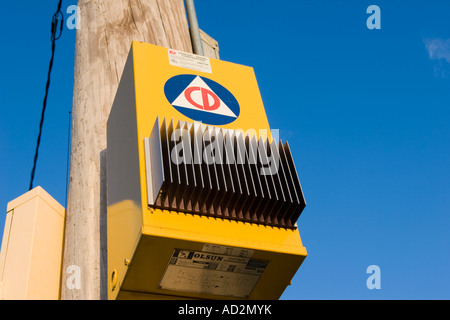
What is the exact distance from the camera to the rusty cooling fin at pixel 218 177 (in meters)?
1.66

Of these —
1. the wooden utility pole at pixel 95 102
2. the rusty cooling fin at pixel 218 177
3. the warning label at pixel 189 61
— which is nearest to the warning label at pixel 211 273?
the rusty cooling fin at pixel 218 177

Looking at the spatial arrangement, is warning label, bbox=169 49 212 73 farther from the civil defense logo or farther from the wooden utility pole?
the wooden utility pole

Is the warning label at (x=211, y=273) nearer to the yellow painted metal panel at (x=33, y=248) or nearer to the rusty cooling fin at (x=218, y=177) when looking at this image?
the rusty cooling fin at (x=218, y=177)

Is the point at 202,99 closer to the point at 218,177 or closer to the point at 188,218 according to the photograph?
the point at 218,177

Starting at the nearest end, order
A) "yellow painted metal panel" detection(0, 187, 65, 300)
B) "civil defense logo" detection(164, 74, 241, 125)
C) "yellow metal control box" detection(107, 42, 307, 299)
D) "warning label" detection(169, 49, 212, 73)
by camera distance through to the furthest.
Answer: "yellow metal control box" detection(107, 42, 307, 299), "yellow painted metal panel" detection(0, 187, 65, 300), "civil defense logo" detection(164, 74, 241, 125), "warning label" detection(169, 49, 212, 73)

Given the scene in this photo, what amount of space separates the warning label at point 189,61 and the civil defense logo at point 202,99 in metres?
0.06

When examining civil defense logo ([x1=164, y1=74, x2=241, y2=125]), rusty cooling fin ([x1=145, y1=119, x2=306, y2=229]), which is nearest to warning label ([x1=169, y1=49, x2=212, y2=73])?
civil defense logo ([x1=164, y1=74, x2=241, y2=125])

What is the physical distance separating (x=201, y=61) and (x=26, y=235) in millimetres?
835

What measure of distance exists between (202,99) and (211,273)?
23.6 inches

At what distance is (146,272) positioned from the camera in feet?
5.41

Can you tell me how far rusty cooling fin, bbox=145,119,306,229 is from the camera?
1663mm
